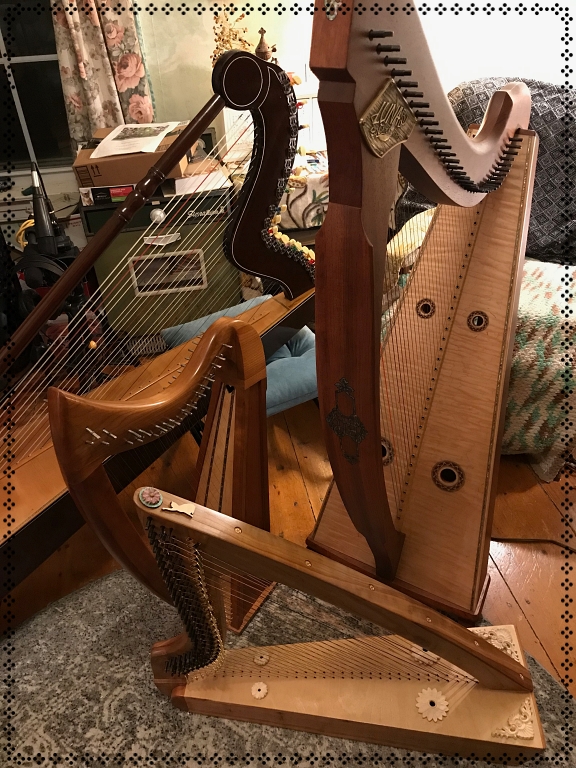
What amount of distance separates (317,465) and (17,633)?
101 cm

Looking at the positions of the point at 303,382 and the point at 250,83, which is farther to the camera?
the point at 303,382

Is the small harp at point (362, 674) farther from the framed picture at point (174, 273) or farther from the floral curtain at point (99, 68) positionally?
the floral curtain at point (99, 68)

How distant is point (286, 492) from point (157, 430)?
1.12 m

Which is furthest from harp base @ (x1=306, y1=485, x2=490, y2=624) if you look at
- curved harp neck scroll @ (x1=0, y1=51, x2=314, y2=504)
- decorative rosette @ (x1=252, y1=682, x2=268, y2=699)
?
curved harp neck scroll @ (x1=0, y1=51, x2=314, y2=504)

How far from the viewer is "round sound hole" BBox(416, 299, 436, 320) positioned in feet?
4.59

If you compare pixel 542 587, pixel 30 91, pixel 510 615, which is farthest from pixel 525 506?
pixel 30 91

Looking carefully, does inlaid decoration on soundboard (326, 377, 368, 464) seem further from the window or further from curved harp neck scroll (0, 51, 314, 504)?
the window

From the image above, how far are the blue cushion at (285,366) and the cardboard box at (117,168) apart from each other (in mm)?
673

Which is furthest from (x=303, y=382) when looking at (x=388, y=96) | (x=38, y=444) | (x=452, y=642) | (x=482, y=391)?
(x=388, y=96)

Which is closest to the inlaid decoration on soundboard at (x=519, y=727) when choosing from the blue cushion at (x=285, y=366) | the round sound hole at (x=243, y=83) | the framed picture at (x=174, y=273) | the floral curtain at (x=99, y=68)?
the blue cushion at (x=285, y=366)

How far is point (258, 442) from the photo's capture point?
3.59 feet

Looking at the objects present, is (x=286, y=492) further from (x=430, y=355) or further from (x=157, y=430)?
(x=157, y=430)

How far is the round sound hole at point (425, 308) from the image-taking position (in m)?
1.40

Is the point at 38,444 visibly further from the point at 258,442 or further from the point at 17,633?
the point at 258,442
